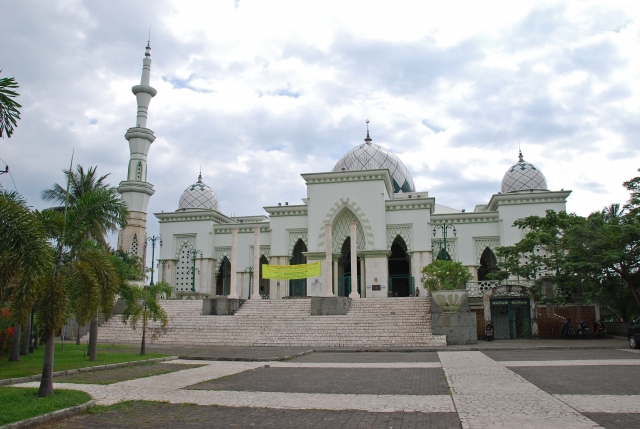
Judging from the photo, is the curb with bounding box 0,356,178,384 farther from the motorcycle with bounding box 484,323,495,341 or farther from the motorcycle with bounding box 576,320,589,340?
the motorcycle with bounding box 576,320,589,340

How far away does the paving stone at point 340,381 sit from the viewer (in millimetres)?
7758

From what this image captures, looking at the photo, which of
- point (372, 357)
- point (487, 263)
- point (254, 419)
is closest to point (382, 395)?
point (254, 419)

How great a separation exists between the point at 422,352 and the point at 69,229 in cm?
1014

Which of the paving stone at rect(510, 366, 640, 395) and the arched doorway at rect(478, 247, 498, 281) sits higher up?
the arched doorway at rect(478, 247, 498, 281)

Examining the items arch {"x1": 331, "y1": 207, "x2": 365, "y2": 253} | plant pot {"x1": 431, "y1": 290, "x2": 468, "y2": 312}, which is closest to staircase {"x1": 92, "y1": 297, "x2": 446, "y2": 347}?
plant pot {"x1": 431, "y1": 290, "x2": 468, "y2": 312}

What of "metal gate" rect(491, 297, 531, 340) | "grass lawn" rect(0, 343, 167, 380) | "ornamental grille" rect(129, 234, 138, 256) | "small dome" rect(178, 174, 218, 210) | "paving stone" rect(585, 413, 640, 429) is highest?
"small dome" rect(178, 174, 218, 210)

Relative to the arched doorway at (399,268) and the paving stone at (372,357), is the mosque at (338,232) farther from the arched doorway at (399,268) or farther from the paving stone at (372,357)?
the paving stone at (372,357)

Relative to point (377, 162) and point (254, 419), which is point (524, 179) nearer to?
point (377, 162)

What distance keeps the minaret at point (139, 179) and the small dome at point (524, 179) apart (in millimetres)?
22466

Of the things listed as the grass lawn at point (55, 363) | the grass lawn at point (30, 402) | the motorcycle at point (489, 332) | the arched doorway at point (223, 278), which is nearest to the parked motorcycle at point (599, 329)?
the motorcycle at point (489, 332)

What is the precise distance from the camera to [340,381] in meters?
8.73

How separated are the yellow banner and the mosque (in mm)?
2429

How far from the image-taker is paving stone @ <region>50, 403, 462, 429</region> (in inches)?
215

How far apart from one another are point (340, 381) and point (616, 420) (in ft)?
14.3
